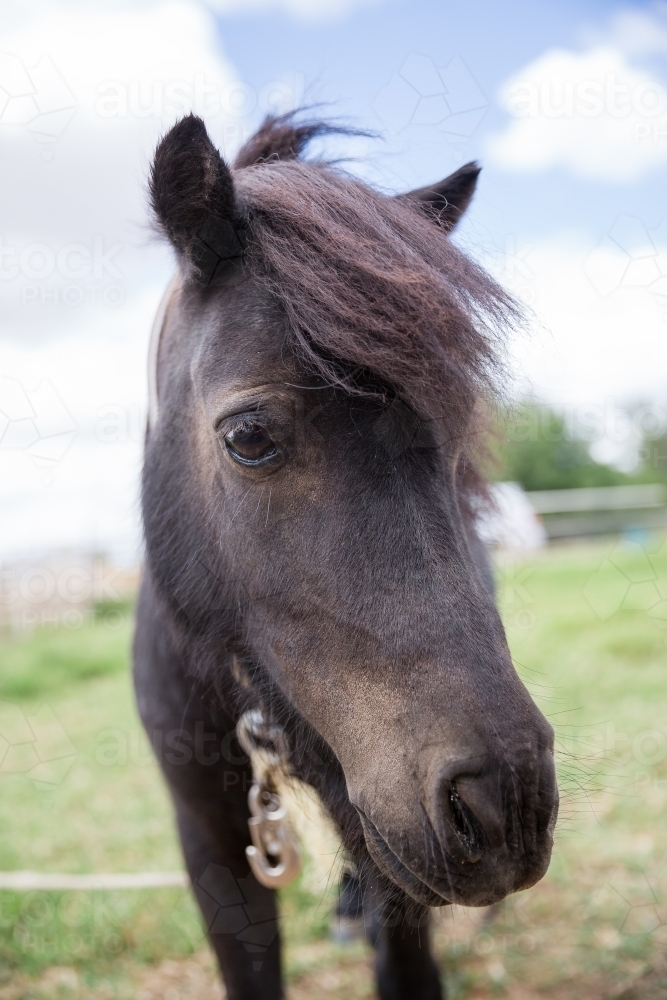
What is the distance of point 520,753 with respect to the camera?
4.45 ft

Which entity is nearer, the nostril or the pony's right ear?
the nostril

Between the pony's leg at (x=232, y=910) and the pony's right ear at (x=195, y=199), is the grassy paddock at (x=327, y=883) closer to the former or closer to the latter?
the pony's leg at (x=232, y=910)

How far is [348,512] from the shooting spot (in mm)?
1616

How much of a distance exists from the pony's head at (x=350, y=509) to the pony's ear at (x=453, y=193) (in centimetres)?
12

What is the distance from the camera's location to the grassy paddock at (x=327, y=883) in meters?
3.40

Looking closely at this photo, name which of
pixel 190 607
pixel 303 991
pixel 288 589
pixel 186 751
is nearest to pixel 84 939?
pixel 303 991

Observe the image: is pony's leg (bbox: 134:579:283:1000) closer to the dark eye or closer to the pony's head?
the pony's head

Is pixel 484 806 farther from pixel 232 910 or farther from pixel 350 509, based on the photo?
pixel 232 910

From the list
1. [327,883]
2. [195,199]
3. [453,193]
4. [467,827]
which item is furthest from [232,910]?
[453,193]

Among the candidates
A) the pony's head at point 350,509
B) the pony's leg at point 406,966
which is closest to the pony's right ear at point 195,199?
the pony's head at point 350,509

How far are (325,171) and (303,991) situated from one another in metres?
3.58

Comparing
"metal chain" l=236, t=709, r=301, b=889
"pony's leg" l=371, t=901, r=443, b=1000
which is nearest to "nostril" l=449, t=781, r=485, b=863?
"metal chain" l=236, t=709, r=301, b=889

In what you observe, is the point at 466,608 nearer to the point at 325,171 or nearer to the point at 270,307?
the point at 270,307

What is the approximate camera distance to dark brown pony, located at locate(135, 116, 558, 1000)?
4.60 ft
